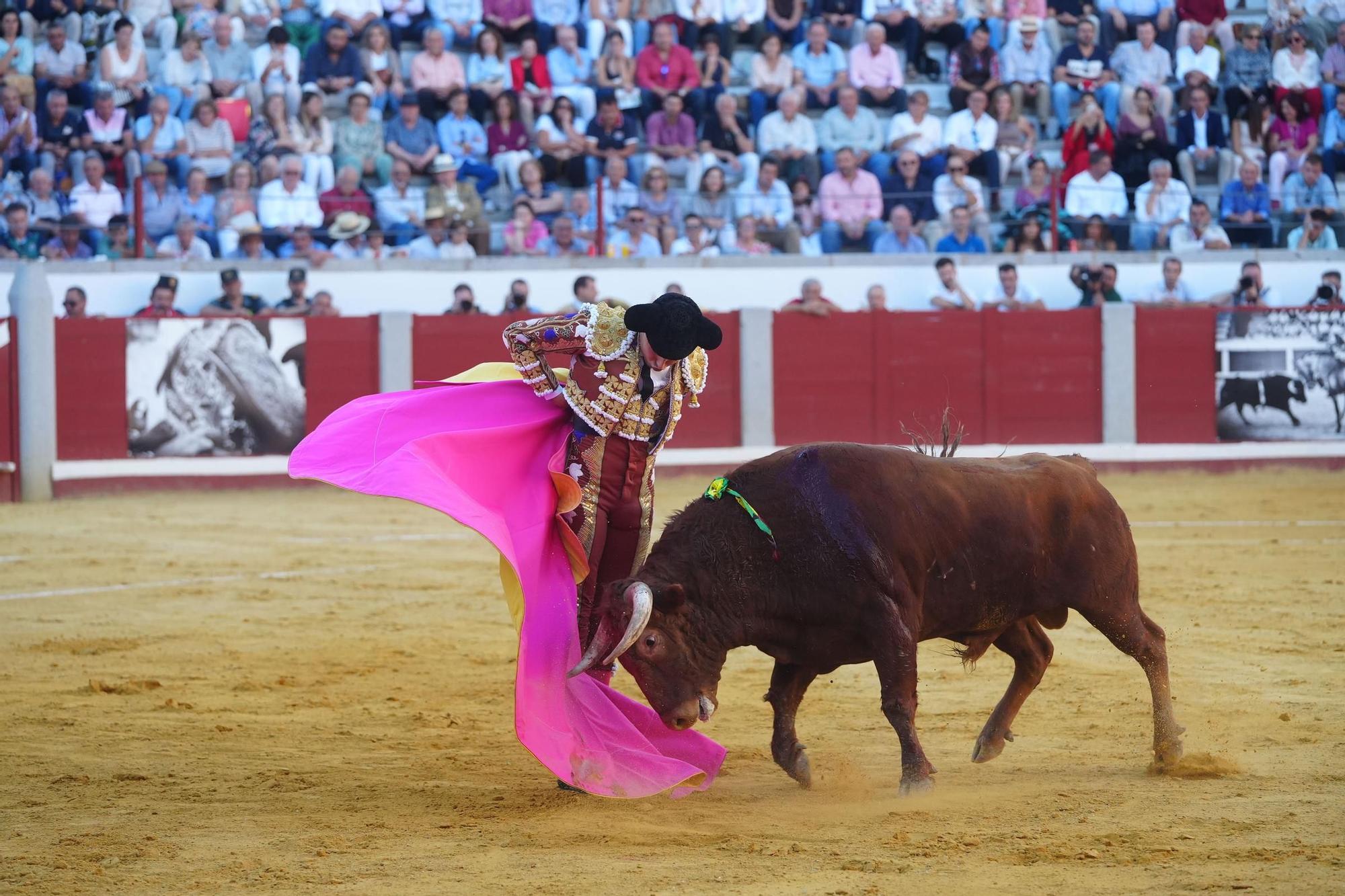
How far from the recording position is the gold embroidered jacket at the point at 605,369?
3.63m

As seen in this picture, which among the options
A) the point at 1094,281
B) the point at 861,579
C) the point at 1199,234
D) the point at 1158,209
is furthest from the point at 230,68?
the point at 861,579

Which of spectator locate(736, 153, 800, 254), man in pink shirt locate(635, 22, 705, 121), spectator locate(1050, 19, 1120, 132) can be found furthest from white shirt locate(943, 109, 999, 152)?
man in pink shirt locate(635, 22, 705, 121)

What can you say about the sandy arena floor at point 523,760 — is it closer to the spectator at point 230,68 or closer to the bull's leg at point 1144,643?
the bull's leg at point 1144,643

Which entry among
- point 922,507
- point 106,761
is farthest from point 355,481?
point 922,507

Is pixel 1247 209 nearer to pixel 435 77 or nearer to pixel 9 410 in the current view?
pixel 435 77

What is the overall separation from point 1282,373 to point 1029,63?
316 cm

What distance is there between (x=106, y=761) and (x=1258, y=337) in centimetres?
956

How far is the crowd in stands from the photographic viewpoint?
1097 cm

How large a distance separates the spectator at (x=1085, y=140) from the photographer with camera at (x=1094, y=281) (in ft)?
2.27

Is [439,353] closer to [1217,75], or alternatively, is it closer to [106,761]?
[1217,75]

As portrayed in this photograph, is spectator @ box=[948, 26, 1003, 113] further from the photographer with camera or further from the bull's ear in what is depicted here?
the bull's ear

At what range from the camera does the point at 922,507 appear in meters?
3.58

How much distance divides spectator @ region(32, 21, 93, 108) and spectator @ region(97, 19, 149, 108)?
0.13 m

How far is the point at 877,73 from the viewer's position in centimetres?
1229
